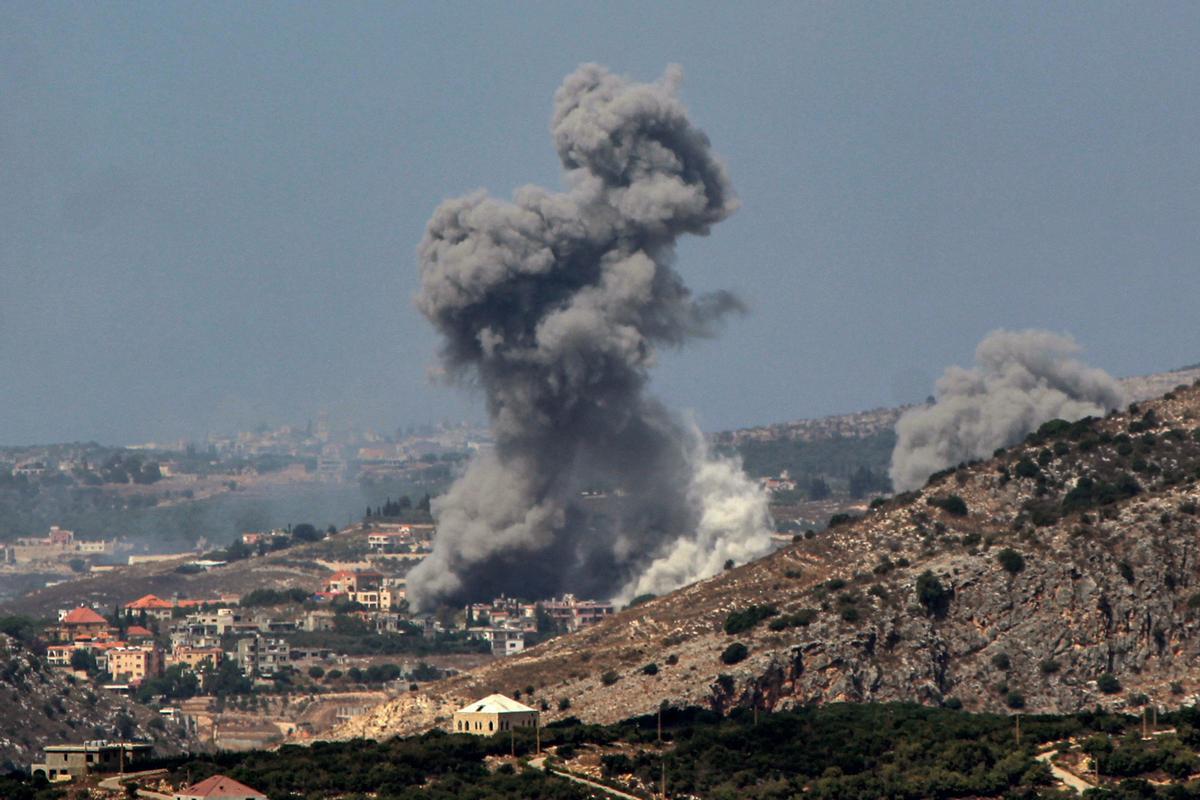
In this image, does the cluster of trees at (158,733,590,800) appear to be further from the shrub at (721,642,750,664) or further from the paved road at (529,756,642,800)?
the shrub at (721,642,750,664)

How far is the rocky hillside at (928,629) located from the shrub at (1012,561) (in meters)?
0.08

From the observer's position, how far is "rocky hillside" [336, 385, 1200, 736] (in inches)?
5202

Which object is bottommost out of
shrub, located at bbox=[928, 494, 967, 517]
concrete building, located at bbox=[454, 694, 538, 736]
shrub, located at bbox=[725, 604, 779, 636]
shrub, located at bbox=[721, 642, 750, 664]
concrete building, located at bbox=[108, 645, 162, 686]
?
concrete building, located at bbox=[454, 694, 538, 736]

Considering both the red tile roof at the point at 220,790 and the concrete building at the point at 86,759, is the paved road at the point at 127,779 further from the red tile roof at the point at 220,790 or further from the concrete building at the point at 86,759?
the concrete building at the point at 86,759

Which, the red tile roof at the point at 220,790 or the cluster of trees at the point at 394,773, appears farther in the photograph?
the cluster of trees at the point at 394,773

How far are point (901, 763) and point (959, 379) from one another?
81185 millimetres

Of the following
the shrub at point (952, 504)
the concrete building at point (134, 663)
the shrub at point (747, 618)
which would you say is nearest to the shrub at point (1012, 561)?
the shrub at point (747, 618)

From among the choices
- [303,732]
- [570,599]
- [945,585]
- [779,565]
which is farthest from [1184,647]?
[570,599]

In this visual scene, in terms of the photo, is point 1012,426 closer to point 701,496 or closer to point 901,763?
point 701,496

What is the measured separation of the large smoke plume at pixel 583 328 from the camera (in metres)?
172

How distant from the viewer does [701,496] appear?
185 m

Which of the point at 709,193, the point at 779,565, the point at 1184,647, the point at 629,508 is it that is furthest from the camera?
the point at 629,508

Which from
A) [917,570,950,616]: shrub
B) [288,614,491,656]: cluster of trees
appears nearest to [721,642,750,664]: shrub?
[917,570,950,616]: shrub

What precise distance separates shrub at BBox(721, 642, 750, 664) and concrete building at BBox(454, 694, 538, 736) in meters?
8.86
